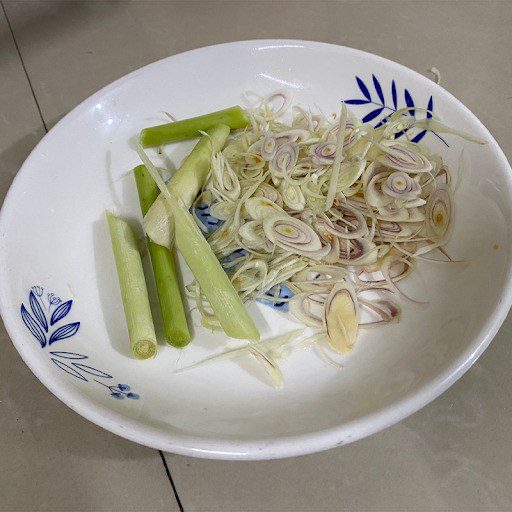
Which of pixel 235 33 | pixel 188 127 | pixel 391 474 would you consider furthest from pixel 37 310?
pixel 235 33

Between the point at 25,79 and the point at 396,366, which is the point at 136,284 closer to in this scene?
the point at 396,366

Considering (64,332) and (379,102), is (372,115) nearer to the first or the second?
(379,102)

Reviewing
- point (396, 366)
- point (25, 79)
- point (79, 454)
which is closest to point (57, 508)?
point (79, 454)

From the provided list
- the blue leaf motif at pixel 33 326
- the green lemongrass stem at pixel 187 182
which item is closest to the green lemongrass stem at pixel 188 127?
the green lemongrass stem at pixel 187 182

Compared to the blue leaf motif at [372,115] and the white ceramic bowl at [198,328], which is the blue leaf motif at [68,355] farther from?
the blue leaf motif at [372,115]

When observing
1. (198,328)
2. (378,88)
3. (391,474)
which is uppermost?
(378,88)

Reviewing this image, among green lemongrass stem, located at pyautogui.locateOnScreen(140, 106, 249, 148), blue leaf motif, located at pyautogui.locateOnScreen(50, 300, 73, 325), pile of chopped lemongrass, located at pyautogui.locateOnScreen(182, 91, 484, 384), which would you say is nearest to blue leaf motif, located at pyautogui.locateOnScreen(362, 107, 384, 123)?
pile of chopped lemongrass, located at pyautogui.locateOnScreen(182, 91, 484, 384)
